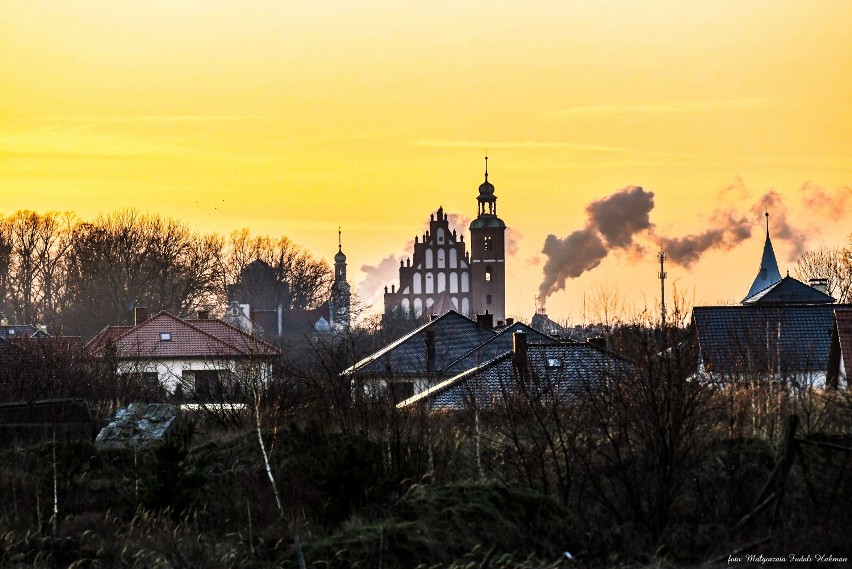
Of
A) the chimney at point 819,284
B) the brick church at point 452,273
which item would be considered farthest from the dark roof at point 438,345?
the brick church at point 452,273

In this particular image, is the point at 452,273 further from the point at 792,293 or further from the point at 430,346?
the point at 430,346

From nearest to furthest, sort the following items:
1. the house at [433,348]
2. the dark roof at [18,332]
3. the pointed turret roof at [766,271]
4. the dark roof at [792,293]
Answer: the house at [433,348], the dark roof at [18,332], the dark roof at [792,293], the pointed turret roof at [766,271]

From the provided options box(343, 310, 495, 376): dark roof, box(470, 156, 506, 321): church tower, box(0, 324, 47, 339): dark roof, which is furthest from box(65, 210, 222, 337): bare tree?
box(470, 156, 506, 321): church tower

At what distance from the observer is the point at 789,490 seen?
464 inches

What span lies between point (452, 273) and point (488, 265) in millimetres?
3451

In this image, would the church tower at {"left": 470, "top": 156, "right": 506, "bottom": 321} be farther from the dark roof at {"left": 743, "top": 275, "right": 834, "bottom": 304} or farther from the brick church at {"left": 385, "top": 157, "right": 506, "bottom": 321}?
the dark roof at {"left": 743, "top": 275, "right": 834, "bottom": 304}

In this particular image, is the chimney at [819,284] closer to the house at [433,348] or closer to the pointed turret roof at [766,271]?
the pointed turret roof at [766,271]

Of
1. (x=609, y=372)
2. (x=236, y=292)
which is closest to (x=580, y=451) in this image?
(x=609, y=372)

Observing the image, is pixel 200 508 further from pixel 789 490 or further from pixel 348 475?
pixel 789 490

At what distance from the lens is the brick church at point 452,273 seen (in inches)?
4193

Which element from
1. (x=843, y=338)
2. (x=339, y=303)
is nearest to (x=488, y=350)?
(x=843, y=338)

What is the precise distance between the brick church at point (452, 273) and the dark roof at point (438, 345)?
204ft

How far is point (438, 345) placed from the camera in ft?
135

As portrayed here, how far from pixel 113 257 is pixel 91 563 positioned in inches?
2272
